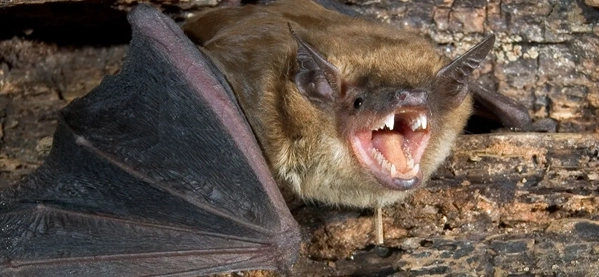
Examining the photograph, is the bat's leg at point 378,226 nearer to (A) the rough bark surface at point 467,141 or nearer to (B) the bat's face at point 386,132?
(A) the rough bark surface at point 467,141

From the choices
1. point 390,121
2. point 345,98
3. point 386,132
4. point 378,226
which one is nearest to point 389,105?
point 390,121

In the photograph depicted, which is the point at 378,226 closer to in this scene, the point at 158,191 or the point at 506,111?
the point at 506,111

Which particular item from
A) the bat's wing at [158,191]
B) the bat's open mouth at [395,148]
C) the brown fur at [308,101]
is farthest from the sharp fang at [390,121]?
the bat's wing at [158,191]

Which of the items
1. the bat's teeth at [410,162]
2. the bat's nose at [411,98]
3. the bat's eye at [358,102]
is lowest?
the bat's teeth at [410,162]

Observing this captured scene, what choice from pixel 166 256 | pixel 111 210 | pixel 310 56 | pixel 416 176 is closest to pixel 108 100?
pixel 111 210

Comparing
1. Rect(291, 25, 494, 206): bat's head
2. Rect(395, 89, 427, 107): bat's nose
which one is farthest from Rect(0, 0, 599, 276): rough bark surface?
Rect(395, 89, 427, 107): bat's nose

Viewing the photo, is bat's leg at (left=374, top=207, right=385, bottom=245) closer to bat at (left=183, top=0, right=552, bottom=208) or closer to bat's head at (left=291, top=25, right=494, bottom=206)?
bat at (left=183, top=0, right=552, bottom=208)
